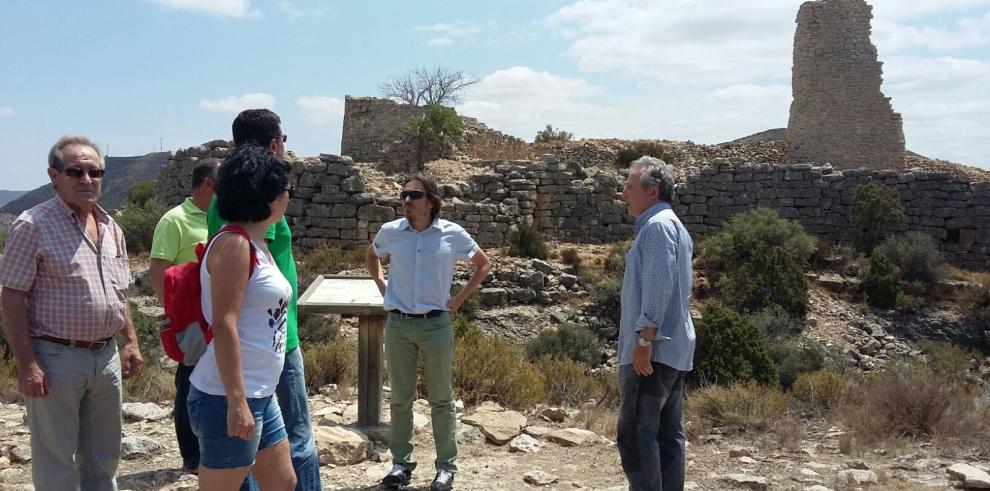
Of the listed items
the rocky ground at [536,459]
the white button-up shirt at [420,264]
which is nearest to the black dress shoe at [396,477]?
the rocky ground at [536,459]

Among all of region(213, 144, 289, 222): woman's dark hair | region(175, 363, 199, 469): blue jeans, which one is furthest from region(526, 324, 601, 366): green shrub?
region(213, 144, 289, 222): woman's dark hair

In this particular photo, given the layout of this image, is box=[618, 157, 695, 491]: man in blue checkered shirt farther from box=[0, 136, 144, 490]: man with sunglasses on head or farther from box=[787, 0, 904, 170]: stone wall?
box=[787, 0, 904, 170]: stone wall

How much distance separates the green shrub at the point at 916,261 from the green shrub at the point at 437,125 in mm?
10287

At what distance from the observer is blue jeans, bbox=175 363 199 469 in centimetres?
456

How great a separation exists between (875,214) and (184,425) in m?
15.0

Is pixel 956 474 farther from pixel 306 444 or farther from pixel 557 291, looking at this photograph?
pixel 557 291

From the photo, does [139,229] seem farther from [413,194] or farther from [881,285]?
[881,285]

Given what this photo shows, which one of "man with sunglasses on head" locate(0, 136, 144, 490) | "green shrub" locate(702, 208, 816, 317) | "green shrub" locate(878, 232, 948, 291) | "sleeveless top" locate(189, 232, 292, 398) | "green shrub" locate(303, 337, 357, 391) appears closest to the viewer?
"sleeveless top" locate(189, 232, 292, 398)

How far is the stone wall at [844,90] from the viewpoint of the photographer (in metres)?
21.8

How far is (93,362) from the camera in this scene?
372 centimetres

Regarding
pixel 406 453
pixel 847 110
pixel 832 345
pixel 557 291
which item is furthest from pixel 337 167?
pixel 847 110

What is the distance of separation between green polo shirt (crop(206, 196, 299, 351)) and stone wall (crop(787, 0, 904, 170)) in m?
20.8

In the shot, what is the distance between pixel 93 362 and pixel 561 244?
12.6 meters

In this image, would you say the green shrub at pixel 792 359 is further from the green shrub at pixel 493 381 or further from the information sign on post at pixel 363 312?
the information sign on post at pixel 363 312
